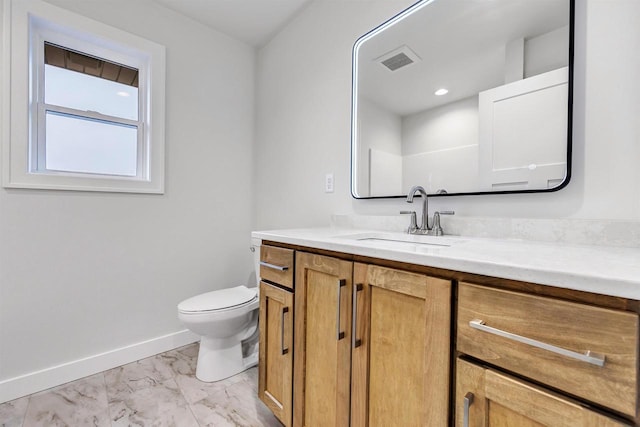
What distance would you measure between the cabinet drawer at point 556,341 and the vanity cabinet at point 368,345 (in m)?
0.07

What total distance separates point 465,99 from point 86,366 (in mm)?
2573

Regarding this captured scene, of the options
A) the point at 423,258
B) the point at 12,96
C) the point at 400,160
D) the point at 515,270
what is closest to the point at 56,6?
the point at 12,96

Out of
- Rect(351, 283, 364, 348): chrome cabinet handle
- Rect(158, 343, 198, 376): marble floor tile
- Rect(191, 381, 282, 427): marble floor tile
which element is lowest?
Rect(158, 343, 198, 376): marble floor tile

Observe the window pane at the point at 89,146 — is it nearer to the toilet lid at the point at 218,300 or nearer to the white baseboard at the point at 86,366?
the toilet lid at the point at 218,300

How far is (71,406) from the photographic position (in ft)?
4.71

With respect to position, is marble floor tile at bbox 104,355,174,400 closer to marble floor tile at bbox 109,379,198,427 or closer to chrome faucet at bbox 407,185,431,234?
marble floor tile at bbox 109,379,198,427

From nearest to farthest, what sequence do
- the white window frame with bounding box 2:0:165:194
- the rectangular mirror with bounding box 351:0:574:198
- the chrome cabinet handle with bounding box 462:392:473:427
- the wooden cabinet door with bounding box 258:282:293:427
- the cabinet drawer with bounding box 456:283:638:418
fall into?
the cabinet drawer with bounding box 456:283:638:418
the chrome cabinet handle with bounding box 462:392:473:427
the rectangular mirror with bounding box 351:0:574:198
the wooden cabinet door with bounding box 258:282:293:427
the white window frame with bounding box 2:0:165:194

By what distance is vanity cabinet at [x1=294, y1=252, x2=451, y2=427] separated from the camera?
0.68 metres

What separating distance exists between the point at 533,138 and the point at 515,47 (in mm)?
366

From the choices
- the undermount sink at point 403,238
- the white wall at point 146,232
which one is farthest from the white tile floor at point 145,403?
the undermount sink at point 403,238

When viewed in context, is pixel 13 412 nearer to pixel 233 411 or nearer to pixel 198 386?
pixel 198 386

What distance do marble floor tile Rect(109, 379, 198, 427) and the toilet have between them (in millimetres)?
189

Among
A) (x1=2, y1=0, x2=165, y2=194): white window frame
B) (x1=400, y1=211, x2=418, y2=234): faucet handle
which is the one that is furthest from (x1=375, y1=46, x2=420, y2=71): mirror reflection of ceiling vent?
(x1=2, y1=0, x2=165, y2=194): white window frame

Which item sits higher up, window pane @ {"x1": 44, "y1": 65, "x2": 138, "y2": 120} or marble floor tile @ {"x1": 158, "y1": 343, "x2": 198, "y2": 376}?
window pane @ {"x1": 44, "y1": 65, "x2": 138, "y2": 120}
